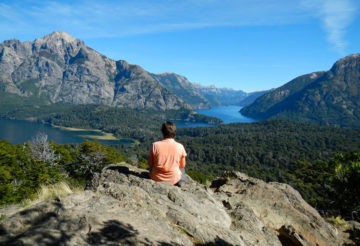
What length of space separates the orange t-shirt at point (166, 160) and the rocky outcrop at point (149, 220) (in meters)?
0.41

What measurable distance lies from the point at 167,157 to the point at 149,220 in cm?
246

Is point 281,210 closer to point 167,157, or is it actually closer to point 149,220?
point 167,157

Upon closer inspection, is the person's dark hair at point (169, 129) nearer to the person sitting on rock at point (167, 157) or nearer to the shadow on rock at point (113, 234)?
the person sitting on rock at point (167, 157)

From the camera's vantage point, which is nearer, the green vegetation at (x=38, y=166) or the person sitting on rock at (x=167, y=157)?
the person sitting on rock at (x=167, y=157)

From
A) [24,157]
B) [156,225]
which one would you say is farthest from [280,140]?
[156,225]

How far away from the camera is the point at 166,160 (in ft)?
24.0

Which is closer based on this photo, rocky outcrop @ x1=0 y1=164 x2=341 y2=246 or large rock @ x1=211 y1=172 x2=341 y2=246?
rocky outcrop @ x1=0 y1=164 x2=341 y2=246

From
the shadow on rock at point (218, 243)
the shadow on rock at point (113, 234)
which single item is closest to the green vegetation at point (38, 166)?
the shadow on rock at point (113, 234)

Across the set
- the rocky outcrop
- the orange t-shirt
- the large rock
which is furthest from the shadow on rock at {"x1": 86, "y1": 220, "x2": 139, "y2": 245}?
the large rock

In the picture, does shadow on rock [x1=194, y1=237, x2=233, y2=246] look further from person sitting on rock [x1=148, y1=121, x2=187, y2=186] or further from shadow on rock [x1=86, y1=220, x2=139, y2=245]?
person sitting on rock [x1=148, y1=121, x2=187, y2=186]

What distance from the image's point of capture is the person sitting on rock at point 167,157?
23.7ft

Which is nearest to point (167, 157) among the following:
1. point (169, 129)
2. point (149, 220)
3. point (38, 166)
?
point (169, 129)

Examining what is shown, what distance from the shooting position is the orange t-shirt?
23.7 feet

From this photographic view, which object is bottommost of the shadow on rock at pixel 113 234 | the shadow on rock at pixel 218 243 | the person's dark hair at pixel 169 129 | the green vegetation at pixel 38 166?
the green vegetation at pixel 38 166
